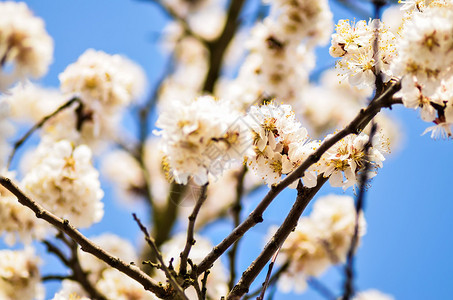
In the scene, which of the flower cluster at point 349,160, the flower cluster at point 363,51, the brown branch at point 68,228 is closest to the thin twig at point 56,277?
the brown branch at point 68,228

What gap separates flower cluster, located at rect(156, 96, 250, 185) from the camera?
113 cm

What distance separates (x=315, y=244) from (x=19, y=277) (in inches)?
77.4

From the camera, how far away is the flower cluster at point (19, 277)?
A: 2.44 meters

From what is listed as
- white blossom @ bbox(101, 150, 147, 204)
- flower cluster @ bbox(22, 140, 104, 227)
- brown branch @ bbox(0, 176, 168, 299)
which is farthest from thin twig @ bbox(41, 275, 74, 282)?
white blossom @ bbox(101, 150, 147, 204)

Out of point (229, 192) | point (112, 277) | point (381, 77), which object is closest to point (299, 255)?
point (112, 277)

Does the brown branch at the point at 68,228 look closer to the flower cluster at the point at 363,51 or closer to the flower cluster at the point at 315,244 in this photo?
the flower cluster at the point at 363,51

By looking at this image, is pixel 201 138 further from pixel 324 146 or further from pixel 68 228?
pixel 68 228

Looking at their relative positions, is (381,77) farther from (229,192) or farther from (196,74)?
(196,74)

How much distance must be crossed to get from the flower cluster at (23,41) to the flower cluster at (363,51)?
281 centimetres

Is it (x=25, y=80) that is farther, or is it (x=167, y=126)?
(x=25, y=80)

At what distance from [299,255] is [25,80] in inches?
98.1

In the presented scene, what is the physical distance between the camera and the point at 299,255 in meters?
3.15

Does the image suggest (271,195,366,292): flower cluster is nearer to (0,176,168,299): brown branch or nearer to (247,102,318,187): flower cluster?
(247,102,318,187): flower cluster

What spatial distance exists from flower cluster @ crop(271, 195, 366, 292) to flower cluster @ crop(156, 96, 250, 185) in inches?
84.0
